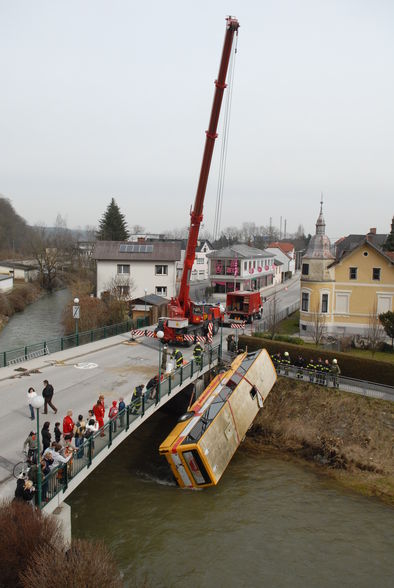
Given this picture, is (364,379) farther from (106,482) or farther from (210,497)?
(106,482)

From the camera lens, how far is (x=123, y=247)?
51.1 m

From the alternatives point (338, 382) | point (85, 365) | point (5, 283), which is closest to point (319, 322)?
point (338, 382)

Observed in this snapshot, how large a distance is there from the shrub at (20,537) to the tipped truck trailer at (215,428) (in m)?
6.16

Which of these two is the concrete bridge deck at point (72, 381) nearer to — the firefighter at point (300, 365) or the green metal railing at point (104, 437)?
the green metal railing at point (104, 437)

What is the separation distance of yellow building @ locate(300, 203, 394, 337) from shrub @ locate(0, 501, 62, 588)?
26152 mm

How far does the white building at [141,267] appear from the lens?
4988cm

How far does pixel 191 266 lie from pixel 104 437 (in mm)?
14395

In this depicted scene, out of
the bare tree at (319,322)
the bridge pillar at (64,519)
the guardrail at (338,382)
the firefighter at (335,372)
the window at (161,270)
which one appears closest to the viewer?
the bridge pillar at (64,519)

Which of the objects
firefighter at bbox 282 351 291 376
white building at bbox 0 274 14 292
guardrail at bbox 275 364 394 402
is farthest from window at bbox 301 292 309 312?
white building at bbox 0 274 14 292

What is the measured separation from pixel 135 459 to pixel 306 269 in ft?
70.1

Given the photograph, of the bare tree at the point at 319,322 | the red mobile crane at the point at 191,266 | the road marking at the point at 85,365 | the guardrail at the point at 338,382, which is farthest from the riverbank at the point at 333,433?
the road marking at the point at 85,365

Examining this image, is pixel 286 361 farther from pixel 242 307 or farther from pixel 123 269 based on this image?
pixel 123 269

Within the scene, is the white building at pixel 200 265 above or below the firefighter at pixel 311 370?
above

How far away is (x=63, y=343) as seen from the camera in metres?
29.6
